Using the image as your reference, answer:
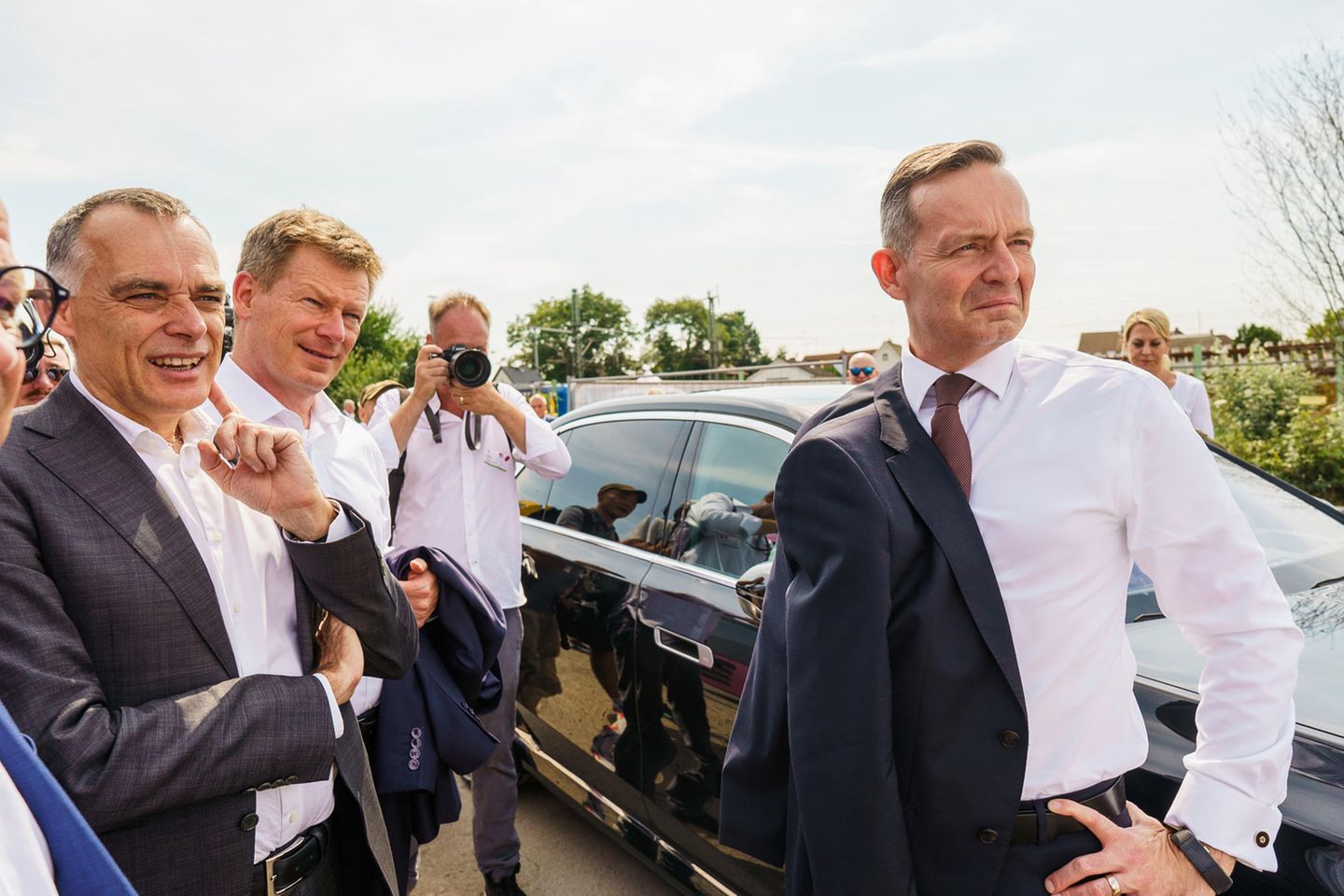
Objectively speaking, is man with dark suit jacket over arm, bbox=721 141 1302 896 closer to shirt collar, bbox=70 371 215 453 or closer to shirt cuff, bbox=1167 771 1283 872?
shirt cuff, bbox=1167 771 1283 872

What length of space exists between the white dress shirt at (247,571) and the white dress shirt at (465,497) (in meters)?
1.57

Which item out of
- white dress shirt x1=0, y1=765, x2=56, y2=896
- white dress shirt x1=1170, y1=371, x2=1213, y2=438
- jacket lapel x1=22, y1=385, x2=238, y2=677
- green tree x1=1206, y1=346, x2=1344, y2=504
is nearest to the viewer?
white dress shirt x1=0, y1=765, x2=56, y2=896

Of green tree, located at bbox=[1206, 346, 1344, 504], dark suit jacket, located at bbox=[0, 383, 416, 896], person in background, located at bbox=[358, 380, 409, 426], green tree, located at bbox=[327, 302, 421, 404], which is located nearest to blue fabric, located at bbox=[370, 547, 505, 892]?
dark suit jacket, located at bbox=[0, 383, 416, 896]

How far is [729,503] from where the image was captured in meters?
2.73

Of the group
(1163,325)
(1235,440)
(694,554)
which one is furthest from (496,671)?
(1235,440)

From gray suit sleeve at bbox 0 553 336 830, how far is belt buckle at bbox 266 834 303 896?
27cm

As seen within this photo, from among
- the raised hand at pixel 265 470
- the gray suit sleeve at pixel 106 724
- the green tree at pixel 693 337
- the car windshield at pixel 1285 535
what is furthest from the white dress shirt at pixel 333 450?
the green tree at pixel 693 337

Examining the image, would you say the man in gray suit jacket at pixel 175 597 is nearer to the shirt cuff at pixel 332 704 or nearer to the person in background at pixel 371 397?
the shirt cuff at pixel 332 704

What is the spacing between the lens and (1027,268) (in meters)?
1.51

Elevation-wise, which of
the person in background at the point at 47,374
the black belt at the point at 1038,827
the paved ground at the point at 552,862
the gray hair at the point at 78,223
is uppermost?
the gray hair at the point at 78,223

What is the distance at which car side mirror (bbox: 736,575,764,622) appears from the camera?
2117 millimetres

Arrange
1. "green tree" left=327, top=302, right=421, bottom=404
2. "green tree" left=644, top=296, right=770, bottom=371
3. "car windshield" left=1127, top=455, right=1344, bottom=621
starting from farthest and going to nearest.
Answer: "green tree" left=644, top=296, right=770, bottom=371
"green tree" left=327, top=302, right=421, bottom=404
"car windshield" left=1127, top=455, right=1344, bottom=621

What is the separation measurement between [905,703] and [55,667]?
50.8 inches

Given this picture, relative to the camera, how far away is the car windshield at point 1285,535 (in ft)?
7.32
